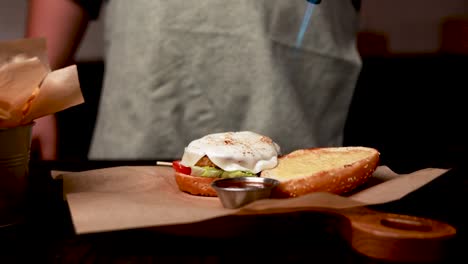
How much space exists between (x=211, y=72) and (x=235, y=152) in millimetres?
665

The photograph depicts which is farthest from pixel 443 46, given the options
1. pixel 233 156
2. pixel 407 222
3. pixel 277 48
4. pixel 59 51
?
pixel 407 222

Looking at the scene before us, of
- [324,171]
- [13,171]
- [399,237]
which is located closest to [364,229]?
[399,237]

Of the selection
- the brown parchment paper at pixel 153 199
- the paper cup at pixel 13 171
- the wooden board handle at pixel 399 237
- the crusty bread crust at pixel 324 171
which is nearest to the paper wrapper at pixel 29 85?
the paper cup at pixel 13 171

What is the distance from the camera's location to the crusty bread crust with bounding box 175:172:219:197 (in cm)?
156

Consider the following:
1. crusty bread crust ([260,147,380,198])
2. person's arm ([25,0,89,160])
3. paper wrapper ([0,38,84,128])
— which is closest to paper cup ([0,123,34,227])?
paper wrapper ([0,38,84,128])

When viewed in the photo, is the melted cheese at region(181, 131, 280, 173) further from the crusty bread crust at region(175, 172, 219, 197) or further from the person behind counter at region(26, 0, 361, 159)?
the person behind counter at region(26, 0, 361, 159)

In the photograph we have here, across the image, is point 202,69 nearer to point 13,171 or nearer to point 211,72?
point 211,72

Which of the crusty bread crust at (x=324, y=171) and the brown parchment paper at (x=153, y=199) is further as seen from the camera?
the crusty bread crust at (x=324, y=171)

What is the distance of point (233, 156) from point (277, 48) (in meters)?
0.73

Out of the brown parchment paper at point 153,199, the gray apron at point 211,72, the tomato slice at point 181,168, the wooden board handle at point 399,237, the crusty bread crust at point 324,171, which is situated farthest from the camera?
the gray apron at point 211,72

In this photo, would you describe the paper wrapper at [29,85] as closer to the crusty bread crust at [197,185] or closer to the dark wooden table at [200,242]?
the dark wooden table at [200,242]

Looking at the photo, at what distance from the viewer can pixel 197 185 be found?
5.09ft

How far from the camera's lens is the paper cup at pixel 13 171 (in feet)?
4.10

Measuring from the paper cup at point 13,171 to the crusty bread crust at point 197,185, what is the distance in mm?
390
